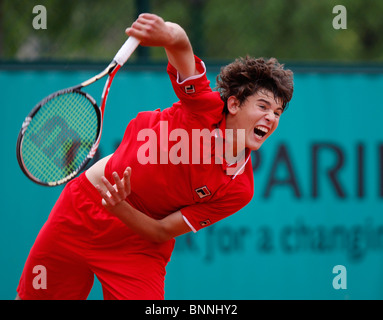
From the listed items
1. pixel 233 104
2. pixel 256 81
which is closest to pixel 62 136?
pixel 233 104

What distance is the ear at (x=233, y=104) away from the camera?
115 inches

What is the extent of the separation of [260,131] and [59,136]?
1.00 meters

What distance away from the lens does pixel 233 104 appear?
2943mm

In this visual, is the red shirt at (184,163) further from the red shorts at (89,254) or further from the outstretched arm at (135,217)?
the red shorts at (89,254)

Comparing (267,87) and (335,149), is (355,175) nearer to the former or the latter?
(335,149)

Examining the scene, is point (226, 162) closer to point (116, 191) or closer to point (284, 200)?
point (116, 191)

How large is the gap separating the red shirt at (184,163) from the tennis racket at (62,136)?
0.18m

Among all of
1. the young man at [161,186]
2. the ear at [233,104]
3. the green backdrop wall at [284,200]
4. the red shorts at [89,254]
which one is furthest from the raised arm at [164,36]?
the green backdrop wall at [284,200]

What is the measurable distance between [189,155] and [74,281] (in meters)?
0.88

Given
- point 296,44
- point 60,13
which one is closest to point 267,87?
point 60,13

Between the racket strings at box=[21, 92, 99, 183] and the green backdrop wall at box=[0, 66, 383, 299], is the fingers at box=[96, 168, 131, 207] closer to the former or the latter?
the racket strings at box=[21, 92, 99, 183]

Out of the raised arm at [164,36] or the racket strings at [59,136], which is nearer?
the raised arm at [164,36]

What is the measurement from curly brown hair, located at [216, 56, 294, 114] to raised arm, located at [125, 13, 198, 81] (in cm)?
30

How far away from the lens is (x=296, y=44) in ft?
25.7
